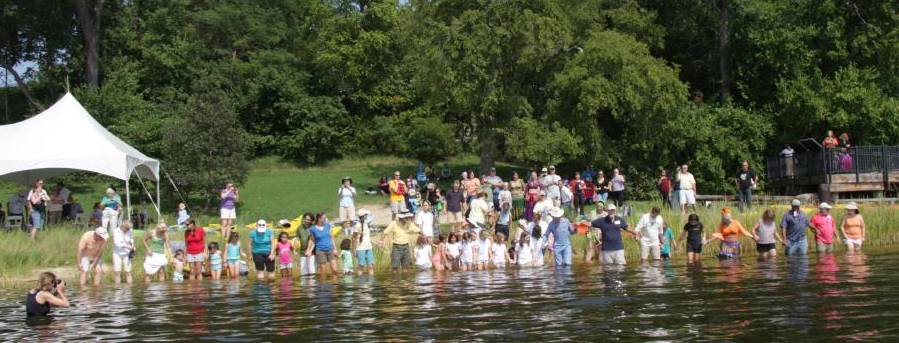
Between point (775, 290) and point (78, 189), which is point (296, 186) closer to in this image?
point (78, 189)

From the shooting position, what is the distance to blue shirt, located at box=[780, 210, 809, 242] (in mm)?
23344

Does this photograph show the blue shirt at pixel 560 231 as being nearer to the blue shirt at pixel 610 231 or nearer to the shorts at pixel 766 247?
the blue shirt at pixel 610 231

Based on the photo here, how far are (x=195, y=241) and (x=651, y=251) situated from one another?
997 cm

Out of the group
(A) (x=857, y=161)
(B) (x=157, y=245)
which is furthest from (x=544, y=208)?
(A) (x=857, y=161)

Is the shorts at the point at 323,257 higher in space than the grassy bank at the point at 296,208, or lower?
lower

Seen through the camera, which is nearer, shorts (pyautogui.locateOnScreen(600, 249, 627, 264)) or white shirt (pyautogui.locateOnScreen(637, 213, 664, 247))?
shorts (pyautogui.locateOnScreen(600, 249, 627, 264))

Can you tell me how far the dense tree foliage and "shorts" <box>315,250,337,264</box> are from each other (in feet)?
54.0

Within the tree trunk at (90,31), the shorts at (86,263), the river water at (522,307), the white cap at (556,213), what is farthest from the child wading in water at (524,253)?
the tree trunk at (90,31)

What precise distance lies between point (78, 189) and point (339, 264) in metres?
25.3

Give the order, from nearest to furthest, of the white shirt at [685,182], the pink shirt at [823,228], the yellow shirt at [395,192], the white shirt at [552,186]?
the pink shirt at [823,228] < the white shirt at [685,182] < the white shirt at [552,186] < the yellow shirt at [395,192]

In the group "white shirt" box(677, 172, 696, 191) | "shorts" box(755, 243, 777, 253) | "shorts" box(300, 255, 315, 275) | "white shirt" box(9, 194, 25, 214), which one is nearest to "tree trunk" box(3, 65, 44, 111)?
"white shirt" box(9, 194, 25, 214)

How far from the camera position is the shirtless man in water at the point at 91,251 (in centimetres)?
2261

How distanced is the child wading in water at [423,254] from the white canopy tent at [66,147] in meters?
8.09

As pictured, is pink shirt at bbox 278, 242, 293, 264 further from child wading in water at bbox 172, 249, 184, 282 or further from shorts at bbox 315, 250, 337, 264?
child wading in water at bbox 172, 249, 184, 282
